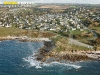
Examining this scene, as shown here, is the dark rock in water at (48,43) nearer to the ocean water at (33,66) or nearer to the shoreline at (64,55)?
the shoreline at (64,55)

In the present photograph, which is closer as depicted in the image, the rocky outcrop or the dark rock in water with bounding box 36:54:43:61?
the rocky outcrop

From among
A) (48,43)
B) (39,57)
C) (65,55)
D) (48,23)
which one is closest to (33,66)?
(39,57)

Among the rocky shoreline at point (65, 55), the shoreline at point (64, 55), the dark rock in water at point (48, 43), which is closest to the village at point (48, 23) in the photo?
the dark rock in water at point (48, 43)

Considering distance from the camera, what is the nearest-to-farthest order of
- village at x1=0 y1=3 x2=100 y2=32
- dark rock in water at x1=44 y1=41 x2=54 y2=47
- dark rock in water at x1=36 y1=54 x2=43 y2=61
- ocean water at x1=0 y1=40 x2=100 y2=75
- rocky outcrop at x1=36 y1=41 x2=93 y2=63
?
ocean water at x1=0 y1=40 x2=100 y2=75 → rocky outcrop at x1=36 y1=41 x2=93 y2=63 → dark rock in water at x1=36 y1=54 x2=43 y2=61 → dark rock in water at x1=44 y1=41 x2=54 y2=47 → village at x1=0 y1=3 x2=100 y2=32

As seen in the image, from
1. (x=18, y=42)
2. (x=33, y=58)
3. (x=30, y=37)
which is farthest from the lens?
(x=30, y=37)

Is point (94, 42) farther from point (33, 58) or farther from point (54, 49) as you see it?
point (33, 58)

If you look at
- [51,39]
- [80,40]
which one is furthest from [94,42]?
[51,39]

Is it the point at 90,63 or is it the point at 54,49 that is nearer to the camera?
the point at 90,63

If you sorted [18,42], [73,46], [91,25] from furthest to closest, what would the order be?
[91,25] < [18,42] < [73,46]

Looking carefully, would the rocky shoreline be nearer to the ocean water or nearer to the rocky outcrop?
the rocky outcrop

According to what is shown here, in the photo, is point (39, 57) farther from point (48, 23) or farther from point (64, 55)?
point (48, 23)

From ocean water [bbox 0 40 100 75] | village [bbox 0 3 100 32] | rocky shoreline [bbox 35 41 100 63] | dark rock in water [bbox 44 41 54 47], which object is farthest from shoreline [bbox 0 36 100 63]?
village [bbox 0 3 100 32]
